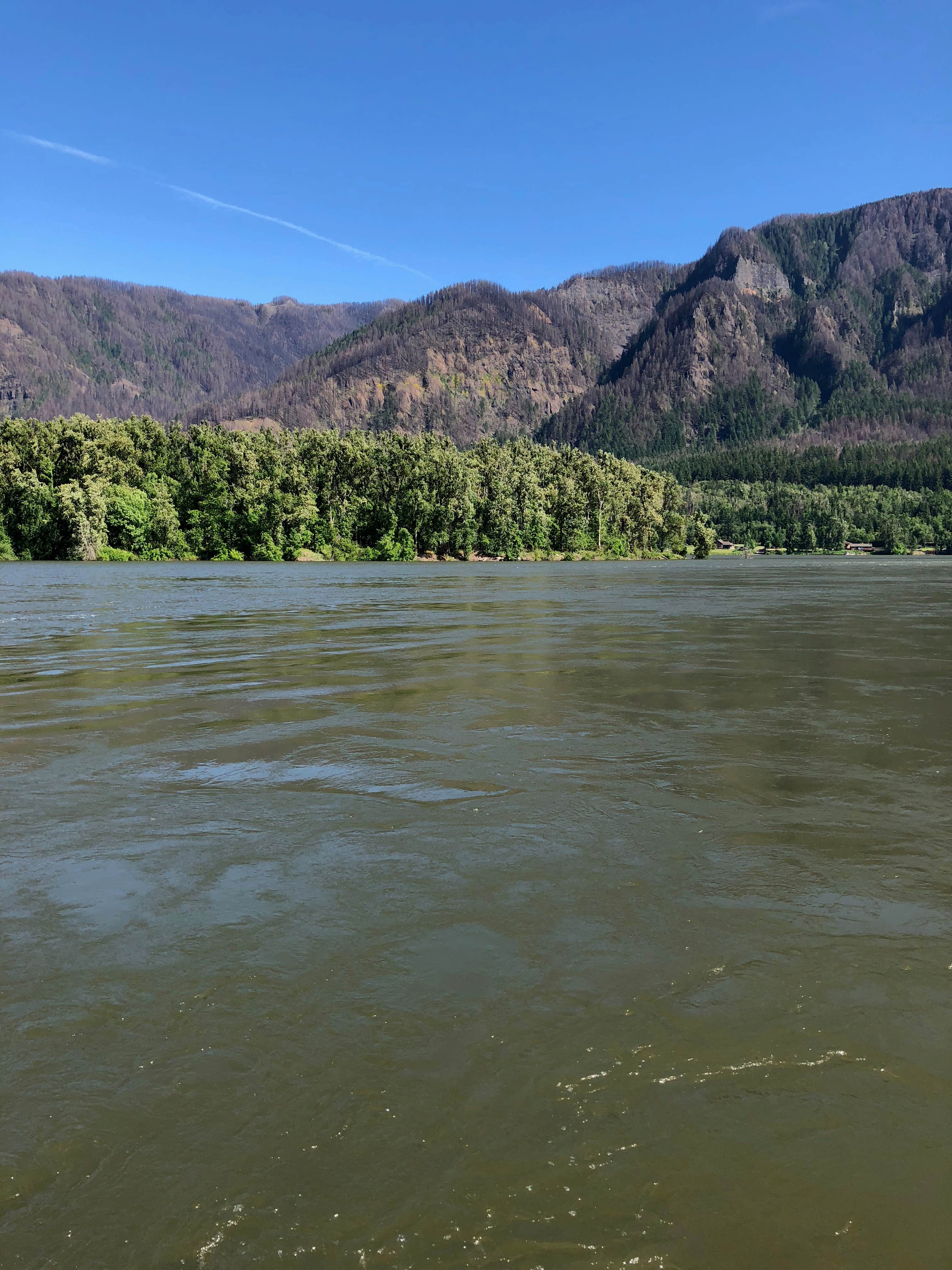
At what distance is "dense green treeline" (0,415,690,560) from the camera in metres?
99.2

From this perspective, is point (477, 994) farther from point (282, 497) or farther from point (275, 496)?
point (275, 496)

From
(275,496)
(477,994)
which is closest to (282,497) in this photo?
(275,496)

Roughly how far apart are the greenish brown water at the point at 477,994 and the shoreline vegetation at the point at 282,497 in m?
95.4

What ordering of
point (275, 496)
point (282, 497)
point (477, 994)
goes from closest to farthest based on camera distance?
1. point (477, 994)
2. point (282, 497)
3. point (275, 496)

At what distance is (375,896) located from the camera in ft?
19.1

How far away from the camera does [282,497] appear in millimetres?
110250

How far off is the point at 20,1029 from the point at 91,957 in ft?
2.57

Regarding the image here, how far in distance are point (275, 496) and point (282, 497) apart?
3.01ft

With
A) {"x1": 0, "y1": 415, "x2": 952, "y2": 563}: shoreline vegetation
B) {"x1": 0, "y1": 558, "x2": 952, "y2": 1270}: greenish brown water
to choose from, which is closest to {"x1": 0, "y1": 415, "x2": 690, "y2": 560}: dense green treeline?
{"x1": 0, "y1": 415, "x2": 952, "y2": 563}: shoreline vegetation

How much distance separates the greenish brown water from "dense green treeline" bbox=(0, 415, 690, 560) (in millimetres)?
95491

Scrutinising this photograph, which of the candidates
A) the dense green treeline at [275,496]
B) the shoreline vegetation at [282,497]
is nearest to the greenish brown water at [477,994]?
the shoreline vegetation at [282,497]

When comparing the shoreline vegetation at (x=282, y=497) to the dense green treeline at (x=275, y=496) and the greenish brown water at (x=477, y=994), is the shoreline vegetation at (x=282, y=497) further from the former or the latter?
the greenish brown water at (x=477, y=994)

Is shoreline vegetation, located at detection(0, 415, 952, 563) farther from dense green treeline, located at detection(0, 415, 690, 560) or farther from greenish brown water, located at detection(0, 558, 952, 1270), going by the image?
greenish brown water, located at detection(0, 558, 952, 1270)

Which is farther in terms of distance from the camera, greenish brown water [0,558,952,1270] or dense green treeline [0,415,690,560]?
Result: dense green treeline [0,415,690,560]
